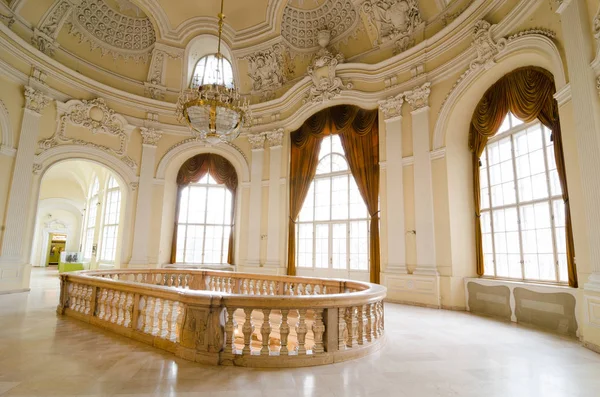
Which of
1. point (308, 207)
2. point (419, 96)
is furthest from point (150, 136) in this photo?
point (419, 96)

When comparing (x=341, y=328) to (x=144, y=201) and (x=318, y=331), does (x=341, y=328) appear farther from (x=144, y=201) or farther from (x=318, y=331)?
(x=144, y=201)

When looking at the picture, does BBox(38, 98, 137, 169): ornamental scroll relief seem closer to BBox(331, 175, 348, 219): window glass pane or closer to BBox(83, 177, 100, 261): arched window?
BBox(83, 177, 100, 261): arched window

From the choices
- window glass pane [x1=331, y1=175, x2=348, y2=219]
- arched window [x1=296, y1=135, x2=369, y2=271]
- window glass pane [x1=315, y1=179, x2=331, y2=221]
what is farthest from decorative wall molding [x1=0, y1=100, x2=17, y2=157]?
Result: window glass pane [x1=331, y1=175, x2=348, y2=219]

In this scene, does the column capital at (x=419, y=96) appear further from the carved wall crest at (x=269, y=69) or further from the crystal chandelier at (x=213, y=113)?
the carved wall crest at (x=269, y=69)

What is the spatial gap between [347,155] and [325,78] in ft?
7.02

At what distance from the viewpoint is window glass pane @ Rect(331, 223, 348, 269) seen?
30.1 ft

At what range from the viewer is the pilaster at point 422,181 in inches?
282

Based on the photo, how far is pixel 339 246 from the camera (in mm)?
9297

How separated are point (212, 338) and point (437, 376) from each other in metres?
2.03

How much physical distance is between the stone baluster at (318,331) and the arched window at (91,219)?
13069mm

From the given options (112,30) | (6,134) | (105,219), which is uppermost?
(112,30)

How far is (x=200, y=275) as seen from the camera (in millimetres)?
8016

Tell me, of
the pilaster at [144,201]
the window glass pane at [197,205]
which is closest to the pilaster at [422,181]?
the window glass pane at [197,205]

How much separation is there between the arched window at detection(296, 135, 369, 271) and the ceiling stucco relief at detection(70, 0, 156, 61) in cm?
636
